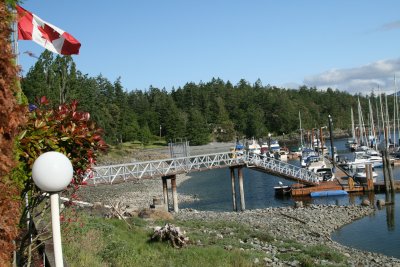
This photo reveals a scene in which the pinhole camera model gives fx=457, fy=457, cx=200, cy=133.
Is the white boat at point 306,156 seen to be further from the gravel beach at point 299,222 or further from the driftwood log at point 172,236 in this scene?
the driftwood log at point 172,236

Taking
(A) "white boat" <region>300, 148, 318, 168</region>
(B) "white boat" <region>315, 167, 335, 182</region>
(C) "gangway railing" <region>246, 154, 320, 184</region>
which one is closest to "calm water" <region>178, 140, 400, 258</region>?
(C) "gangway railing" <region>246, 154, 320, 184</region>

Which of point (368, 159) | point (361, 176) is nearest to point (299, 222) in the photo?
point (361, 176)

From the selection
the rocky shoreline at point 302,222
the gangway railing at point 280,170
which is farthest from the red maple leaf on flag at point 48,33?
the gangway railing at point 280,170

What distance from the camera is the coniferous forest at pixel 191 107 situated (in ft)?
208

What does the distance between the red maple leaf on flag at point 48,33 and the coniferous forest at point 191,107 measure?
49406mm

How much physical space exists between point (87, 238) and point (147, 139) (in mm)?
79222

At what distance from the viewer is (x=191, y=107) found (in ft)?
384

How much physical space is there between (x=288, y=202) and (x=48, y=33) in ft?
98.9

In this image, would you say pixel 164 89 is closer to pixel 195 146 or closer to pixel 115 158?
pixel 195 146

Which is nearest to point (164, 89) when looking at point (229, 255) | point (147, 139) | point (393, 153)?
point (147, 139)

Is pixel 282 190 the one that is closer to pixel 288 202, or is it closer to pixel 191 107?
pixel 288 202

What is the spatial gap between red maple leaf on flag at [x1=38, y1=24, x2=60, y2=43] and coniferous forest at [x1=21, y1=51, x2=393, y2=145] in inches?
1945

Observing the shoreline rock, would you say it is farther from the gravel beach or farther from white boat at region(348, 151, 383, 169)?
white boat at region(348, 151, 383, 169)

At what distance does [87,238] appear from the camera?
11.9m
